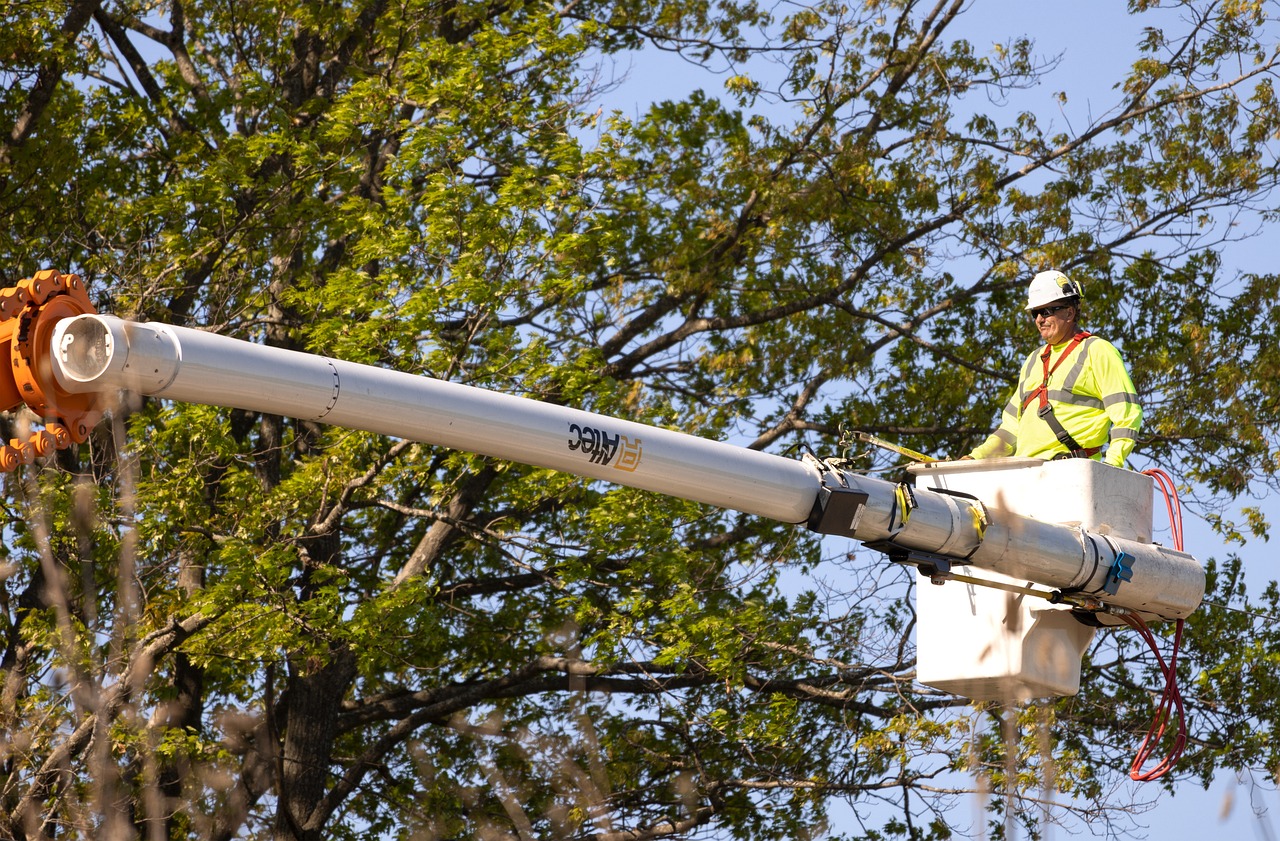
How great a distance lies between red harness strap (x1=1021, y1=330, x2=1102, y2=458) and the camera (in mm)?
7758

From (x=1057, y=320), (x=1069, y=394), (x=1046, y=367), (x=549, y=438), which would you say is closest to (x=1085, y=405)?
(x=1069, y=394)

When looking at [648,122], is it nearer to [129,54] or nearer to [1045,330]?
[129,54]

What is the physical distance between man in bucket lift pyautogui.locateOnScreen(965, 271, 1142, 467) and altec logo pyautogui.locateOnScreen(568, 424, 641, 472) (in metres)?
2.43

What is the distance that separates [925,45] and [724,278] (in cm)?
307

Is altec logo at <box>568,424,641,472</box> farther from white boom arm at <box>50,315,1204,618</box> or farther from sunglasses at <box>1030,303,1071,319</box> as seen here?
sunglasses at <box>1030,303,1071,319</box>

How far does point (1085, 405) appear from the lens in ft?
25.6

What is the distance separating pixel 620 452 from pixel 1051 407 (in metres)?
2.99

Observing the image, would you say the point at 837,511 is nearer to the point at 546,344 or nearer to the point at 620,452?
the point at 620,452

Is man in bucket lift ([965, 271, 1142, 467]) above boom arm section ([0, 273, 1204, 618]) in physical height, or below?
above

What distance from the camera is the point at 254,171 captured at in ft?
51.1

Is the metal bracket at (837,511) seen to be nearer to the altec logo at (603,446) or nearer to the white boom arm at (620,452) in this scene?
the white boom arm at (620,452)

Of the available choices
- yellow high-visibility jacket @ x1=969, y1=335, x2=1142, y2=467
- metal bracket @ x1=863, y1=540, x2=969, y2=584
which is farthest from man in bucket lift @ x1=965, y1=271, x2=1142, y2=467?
metal bracket @ x1=863, y1=540, x2=969, y2=584

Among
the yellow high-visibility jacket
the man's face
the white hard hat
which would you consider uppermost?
the white hard hat

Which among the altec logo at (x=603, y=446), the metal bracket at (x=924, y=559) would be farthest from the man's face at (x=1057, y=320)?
the altec logo at (x=603, y=446)
